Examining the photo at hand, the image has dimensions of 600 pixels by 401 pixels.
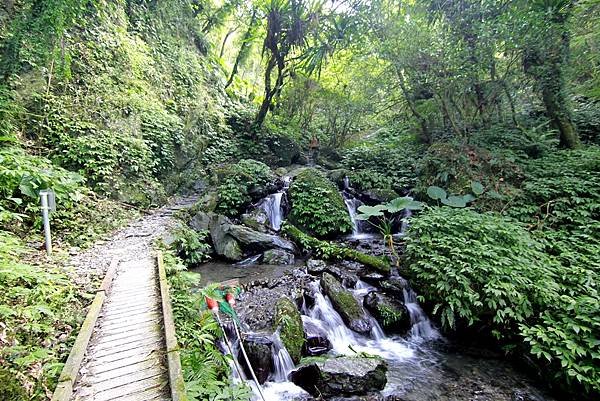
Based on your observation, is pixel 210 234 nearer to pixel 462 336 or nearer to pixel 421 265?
pixel 421 265

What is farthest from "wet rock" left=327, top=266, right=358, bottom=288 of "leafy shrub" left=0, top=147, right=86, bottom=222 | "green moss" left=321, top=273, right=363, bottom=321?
"leafy shrub" left=0, top=147, right=86, bottom=222

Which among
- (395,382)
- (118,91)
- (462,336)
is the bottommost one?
(395,382)

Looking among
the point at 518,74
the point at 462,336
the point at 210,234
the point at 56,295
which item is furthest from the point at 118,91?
the point at 518,74

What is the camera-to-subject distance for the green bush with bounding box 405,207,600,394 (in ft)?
14.6

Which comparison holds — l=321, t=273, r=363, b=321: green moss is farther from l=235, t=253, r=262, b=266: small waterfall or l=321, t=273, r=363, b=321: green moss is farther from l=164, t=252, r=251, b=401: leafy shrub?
l=164, t=252, r=251, b=401: leafy shrub

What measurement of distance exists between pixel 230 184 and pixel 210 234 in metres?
2.33

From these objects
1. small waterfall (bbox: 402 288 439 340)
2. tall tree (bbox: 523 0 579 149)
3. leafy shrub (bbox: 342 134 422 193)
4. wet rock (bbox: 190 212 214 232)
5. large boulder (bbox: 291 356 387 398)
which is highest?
tall tree (bbox: 523 0 579 149)

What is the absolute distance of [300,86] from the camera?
14094 mm

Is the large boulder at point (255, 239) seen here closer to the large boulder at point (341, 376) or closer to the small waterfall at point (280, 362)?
the small waterfall at point (280, 362)

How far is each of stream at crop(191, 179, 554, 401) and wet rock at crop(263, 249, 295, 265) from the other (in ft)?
0.71

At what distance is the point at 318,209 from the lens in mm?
10289

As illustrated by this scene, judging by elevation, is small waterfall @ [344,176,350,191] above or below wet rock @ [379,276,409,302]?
above

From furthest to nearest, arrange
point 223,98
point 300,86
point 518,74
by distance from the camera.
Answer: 1. point 223,98
2. point 300,86
3. point 518,74

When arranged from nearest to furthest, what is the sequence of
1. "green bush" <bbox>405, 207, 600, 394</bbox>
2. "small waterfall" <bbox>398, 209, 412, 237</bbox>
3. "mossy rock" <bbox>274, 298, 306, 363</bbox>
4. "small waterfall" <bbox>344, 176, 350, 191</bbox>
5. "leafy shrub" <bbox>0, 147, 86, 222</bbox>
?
"green bush" <bbox>405, 207, 600, 394</bbox> < "mossy rock" <bbox>274, 298, 306, 363</bbox> < "leafy shrub" <bbox>0, 147, 86, 222</bbox> < "small waterfall" <bbox>398, 209, 412, 237</bbox> < "small waterfall" <bbox>344, 176, 350, 191</bbox>
